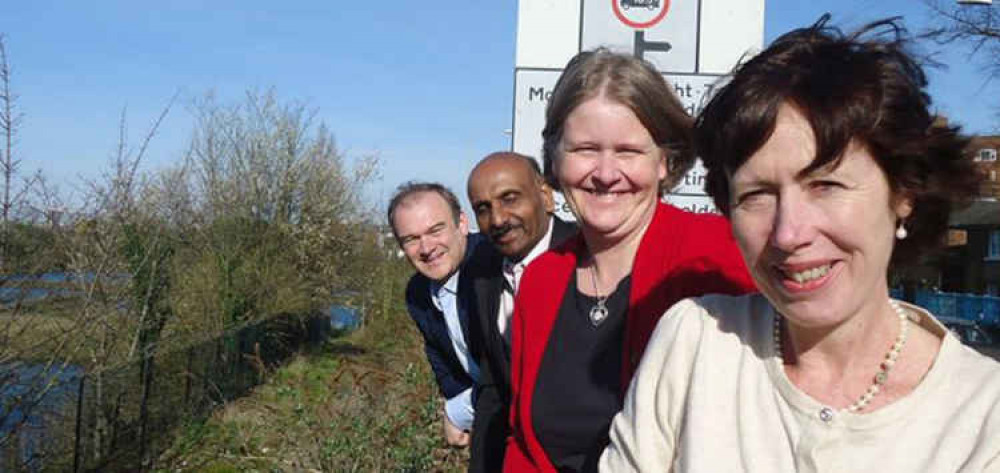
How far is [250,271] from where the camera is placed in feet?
47.2

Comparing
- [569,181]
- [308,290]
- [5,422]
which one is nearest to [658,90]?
[569,181]

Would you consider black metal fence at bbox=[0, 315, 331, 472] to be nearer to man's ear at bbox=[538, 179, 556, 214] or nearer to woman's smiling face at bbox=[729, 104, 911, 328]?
man's ear at bbox=[538, 179, 556, 214]

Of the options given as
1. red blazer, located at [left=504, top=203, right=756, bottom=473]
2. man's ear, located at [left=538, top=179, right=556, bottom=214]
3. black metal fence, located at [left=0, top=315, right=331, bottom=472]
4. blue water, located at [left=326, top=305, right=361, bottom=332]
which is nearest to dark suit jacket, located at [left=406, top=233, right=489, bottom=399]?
man's ear, located at [left=538, top=179, right=556, bottom=214]

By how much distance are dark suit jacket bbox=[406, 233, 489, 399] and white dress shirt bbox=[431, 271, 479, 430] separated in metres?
0.04

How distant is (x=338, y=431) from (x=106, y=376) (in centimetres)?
307

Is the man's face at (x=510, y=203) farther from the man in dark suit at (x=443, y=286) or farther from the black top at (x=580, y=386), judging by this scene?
the black top at (x=580, y=386)

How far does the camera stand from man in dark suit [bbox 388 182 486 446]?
3512 millimetres

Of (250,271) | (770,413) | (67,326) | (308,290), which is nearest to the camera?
(770,413)

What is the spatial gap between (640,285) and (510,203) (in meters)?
1.30

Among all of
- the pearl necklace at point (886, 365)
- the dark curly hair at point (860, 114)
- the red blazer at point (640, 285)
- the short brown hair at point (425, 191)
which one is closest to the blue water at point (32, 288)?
the short brown hair at point (425, 191)

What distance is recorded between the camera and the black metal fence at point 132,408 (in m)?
6.18

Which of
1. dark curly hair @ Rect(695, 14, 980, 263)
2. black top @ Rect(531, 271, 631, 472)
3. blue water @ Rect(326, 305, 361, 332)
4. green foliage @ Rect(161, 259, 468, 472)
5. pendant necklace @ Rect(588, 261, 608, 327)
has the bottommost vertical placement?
blue water @ Rect(326, 305, 361, 332)

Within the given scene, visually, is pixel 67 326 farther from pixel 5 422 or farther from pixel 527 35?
pixel 527 35

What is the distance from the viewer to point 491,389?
2.93m
